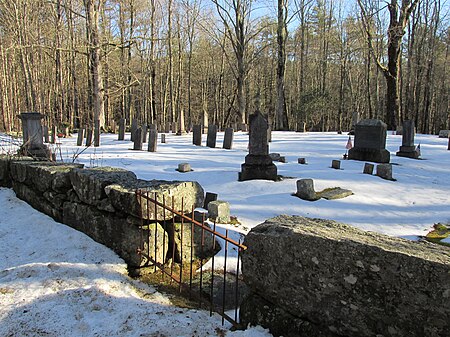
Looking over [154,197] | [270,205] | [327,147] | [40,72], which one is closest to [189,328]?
[154,197]

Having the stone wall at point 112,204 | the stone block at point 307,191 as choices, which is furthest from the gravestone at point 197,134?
the stone wall at point 112,204

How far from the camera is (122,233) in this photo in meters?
3.64

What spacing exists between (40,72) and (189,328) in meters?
30.7

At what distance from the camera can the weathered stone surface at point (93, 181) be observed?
3.88 meters

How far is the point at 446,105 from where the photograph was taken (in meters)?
39.2

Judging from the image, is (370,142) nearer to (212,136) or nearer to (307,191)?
(307,191)

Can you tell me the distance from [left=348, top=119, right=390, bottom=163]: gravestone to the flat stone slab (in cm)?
432

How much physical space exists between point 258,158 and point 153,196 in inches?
202

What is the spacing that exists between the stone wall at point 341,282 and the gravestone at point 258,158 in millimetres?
5664

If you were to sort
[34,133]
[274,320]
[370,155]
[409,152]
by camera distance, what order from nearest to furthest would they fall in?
1. [274,320]
2. [34,133]
3. [370,155]
4. [409,152]

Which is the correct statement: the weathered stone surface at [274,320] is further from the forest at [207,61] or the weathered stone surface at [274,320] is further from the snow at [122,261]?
the forest at [207,61]

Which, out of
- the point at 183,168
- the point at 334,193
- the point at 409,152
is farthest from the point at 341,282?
the point at 409,152

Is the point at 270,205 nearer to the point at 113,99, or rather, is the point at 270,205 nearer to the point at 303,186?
the point at 303,186

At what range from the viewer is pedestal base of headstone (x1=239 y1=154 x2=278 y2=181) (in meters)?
8.16
